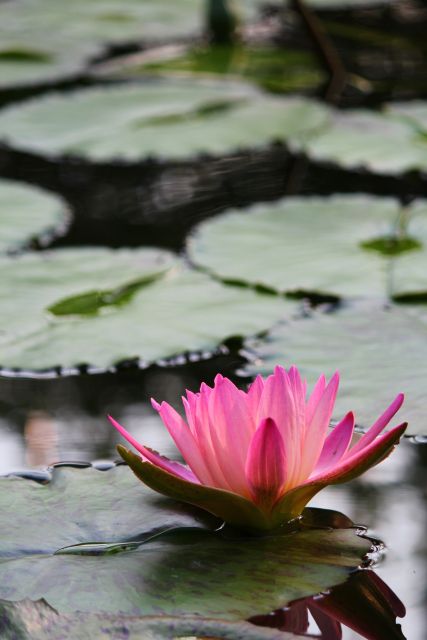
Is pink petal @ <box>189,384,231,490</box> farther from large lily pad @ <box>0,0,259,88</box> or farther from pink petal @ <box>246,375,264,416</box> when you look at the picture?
large lily pad @ <box>0,0,259,88</box>

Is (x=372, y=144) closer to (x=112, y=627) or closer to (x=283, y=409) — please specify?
(x=283, y=409)

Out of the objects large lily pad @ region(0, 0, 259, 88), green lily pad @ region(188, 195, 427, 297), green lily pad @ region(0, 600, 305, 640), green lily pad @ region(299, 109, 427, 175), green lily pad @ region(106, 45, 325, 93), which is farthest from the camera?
large lily pad @ region(0, 0, 259, 88)

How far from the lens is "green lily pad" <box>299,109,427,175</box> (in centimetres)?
218

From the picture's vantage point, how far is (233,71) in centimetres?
295

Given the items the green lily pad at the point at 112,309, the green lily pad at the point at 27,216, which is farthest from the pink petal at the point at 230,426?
the green lily pad at the point at 27,216

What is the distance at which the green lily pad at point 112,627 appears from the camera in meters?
0.86

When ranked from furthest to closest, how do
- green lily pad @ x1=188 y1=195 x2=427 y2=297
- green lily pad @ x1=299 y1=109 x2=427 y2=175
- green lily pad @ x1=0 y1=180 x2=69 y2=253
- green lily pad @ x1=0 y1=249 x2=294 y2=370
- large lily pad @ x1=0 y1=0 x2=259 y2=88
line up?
large lily pad @ x1=0 y1=0 x2=259 y2=88 < green lily pad @ x1=299 y1=109 x2=427 y2=175 < green lily pad @ x1=0 y1=180 x2=69 y2=253 < green lily pad @ x1=188 y1=195 x2=427 y2=297 < green lily pad @ x1=0 y1=249 x2=294 y2=370

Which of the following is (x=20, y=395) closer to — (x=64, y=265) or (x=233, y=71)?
(x=64, y=265)

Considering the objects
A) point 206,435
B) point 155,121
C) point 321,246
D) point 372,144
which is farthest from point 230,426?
point 155,121

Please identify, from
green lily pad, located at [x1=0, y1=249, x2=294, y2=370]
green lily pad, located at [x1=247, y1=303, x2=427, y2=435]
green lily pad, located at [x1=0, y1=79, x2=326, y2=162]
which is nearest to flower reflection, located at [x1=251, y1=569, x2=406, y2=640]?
green lily pad, located at [x1=247, y1=303, x2=427, y2=435]

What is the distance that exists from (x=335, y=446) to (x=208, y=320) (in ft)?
1.79

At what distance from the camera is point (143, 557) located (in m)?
0.97

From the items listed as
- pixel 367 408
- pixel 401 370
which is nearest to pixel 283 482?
pixel 367 408

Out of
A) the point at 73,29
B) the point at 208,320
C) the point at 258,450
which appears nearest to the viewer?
the point at 258,450
